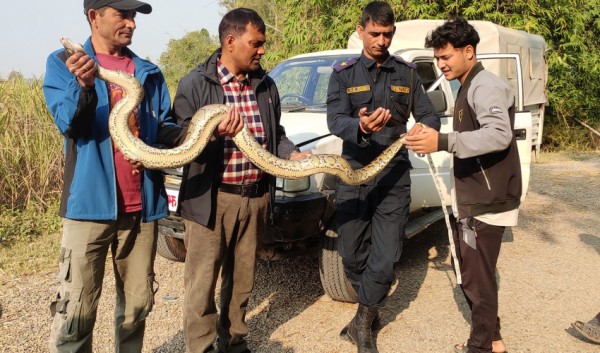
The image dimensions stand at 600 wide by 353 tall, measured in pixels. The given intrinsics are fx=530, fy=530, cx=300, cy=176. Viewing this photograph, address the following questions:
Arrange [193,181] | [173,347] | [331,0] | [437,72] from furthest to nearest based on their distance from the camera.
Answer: [331,0] → [437,72] → [173,347] → [193,181]

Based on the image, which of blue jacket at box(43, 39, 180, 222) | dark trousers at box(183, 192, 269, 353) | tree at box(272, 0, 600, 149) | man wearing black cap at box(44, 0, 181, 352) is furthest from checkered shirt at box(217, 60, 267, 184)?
tree at box(272, 0, 600, 149)

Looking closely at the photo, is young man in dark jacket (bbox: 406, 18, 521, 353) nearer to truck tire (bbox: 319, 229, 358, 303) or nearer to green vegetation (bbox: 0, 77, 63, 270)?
truck tire (bbox: 319, 229, 358, 303)

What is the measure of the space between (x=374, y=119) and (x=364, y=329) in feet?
5.51

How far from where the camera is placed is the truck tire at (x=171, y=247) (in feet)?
19.0

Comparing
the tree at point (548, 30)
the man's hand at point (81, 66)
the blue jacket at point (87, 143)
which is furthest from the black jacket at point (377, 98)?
the tree at point (548, 30)

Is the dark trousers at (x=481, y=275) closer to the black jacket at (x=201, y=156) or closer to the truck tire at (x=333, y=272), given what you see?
the truck tire at (x=333, y=272)

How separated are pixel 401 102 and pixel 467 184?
92 cm

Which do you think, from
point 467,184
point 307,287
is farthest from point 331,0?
point 467,184

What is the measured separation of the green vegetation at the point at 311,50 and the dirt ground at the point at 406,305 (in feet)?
4.94

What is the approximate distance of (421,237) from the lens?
23.8 feet

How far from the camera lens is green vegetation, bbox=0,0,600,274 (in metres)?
7.05

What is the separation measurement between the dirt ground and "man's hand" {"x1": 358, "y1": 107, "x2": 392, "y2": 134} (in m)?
1.84

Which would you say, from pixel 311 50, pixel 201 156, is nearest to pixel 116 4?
pixel 201 156

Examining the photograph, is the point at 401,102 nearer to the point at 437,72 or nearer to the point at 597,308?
the point at 437,72
